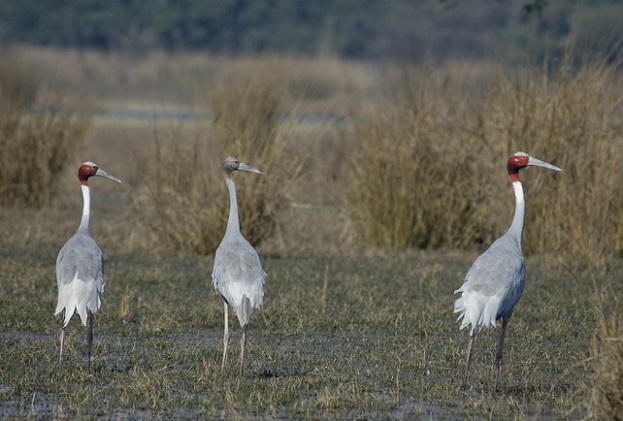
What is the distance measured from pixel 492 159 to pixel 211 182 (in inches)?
120

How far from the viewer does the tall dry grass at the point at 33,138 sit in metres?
14.0

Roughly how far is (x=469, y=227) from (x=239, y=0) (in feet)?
150

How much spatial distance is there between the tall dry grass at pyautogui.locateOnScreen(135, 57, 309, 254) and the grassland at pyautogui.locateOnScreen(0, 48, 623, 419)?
0.15 m

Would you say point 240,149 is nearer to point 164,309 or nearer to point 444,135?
point 444,135

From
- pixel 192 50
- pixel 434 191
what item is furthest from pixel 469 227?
pixel 192 50

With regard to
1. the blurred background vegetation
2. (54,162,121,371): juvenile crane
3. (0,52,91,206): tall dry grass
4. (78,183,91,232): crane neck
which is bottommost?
the blurred background vegetation

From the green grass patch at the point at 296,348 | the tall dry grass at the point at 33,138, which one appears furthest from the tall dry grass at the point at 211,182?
the tall dry grass at the point at 33,138

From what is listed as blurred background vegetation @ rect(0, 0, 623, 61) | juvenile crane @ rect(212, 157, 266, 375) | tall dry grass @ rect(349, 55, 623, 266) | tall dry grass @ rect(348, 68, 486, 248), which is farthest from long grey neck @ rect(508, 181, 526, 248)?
blurred background vegetation @ rect(0, 0, 623, 61)

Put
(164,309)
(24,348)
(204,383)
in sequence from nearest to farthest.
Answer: (204,383) < (24,348) < (164,309)

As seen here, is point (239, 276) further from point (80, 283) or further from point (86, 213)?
point (86, 213)

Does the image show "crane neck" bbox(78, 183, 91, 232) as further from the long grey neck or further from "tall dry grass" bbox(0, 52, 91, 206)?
"tall dry grass" bbox(0, 52, 91, 206)

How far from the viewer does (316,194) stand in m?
14.2

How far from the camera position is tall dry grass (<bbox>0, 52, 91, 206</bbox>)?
45.8 ft

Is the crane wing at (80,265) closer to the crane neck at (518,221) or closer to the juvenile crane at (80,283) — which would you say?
the juvenile crane at (80,283)
